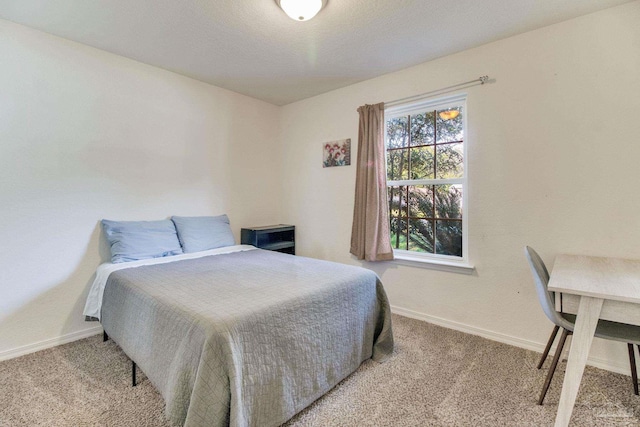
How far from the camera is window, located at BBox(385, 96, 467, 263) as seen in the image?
101 inches

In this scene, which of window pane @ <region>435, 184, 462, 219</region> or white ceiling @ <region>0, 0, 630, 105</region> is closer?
white ceiling @ <region>0, 0, 630, 105</region>

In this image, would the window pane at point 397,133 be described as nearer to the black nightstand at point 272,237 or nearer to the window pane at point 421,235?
the window pane at point 421,235

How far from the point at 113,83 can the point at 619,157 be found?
3.81 metres

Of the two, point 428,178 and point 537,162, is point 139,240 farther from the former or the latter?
point 537,162

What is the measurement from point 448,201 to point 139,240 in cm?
269

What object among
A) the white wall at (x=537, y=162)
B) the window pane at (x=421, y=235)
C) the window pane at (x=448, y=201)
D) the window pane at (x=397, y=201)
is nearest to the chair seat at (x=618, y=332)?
the white wall at (x=537, y=162)

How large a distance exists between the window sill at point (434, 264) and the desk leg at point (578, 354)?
113cm

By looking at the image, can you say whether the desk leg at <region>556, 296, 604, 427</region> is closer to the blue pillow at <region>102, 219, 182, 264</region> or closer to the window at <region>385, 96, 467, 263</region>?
the window at <region>385, 96, 467, 263</region>

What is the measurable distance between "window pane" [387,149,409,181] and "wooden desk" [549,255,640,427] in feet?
5.36

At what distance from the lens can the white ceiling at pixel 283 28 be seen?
186 centimetres

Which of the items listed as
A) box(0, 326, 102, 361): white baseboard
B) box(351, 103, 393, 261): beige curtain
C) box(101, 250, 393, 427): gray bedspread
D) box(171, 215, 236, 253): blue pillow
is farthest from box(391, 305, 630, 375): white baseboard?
box(0, 326, 102, 361): white baseboard

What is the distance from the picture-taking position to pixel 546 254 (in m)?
2.09

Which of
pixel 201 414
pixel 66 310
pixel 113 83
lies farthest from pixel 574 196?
pixel 66 310

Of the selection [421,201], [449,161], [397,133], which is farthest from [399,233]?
[397,133]
